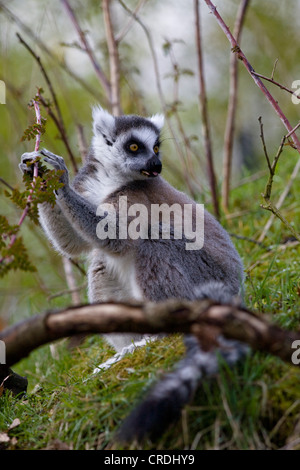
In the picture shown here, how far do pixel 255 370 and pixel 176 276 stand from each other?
1529 mm

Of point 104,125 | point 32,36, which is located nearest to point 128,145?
point 104,125

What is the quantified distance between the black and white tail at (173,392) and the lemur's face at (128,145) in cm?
237

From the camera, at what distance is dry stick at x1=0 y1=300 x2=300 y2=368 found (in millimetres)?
2244

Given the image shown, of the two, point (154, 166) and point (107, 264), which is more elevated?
point (154, 166)

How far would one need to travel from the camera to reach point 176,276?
4.10 meters

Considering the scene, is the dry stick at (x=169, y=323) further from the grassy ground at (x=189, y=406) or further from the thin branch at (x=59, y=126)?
Result: the thin branch at (x=59, y=126)

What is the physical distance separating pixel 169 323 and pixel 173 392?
0.33 metres

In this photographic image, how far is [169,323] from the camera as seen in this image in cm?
232

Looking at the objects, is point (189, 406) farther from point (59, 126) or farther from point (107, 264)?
point (59, 126)

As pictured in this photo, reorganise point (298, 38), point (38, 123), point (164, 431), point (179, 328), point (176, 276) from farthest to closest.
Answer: point (298, 38)
point (176, 276)
point (38, 123)
point (164, 431)
point (179, 328)

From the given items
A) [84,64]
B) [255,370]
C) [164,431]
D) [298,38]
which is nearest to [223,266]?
[255,370]

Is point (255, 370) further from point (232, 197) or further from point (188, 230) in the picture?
point (232, 197)

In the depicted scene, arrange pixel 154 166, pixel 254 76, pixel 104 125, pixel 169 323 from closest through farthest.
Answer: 1. pixel 169 323
2. pixel 254 76
3. pixel 154 166
4. pixel 104 125

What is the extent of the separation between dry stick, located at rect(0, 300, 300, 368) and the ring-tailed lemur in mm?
1386
